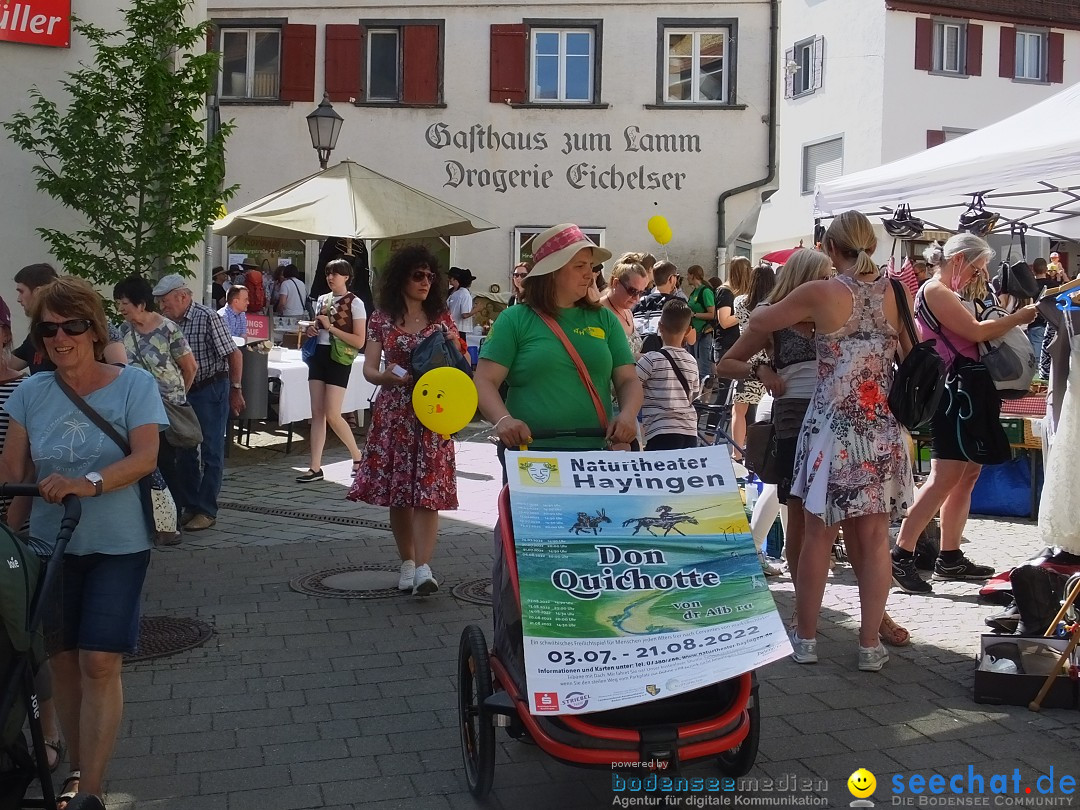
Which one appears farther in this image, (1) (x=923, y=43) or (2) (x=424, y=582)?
(1) (x=923, y=43)

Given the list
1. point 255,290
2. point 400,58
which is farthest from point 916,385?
point 400,58

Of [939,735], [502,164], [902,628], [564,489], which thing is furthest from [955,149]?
[502,164]

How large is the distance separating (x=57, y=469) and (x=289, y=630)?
245cm

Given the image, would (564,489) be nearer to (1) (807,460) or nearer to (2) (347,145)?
(1) (807,460)

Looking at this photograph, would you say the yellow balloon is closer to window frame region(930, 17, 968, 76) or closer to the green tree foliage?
the green tree foliage

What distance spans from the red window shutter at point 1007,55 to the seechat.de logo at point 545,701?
30.6m

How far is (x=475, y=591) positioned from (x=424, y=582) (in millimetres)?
425

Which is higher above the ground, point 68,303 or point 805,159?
point 805,159

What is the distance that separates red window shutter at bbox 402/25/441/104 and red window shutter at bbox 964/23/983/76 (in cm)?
1413

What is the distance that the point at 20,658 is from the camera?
11.1 feet

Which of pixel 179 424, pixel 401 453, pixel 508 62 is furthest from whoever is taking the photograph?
pixel 508 62

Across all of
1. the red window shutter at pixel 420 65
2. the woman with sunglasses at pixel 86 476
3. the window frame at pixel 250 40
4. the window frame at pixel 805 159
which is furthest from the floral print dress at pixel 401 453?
the window frame at pixel 805 159

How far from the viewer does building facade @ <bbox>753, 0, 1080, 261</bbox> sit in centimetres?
2925

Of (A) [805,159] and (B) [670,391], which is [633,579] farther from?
(A) [805,159]
